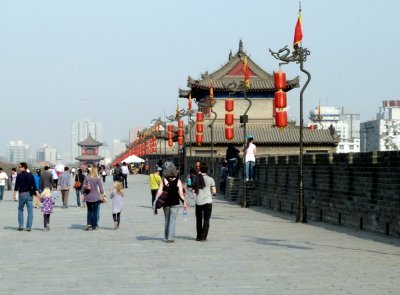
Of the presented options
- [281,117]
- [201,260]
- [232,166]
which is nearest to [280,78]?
[281,117]

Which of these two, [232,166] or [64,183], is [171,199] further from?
[232,166]

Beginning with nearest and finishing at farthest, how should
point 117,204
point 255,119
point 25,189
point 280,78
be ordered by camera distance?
point 25,189
point 117,204
point 280,78
point 255,119

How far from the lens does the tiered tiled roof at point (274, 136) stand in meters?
60.1

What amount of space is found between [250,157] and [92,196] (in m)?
10.6

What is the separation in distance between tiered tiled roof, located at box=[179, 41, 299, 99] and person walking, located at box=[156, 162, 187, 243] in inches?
1833

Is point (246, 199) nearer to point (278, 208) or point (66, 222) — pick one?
point (278, 208)

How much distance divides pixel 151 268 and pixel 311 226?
8458 mm

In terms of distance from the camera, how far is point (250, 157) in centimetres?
2672

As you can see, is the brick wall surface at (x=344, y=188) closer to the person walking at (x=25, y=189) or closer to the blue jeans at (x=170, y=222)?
the blue jeans at (x=170, y=222)

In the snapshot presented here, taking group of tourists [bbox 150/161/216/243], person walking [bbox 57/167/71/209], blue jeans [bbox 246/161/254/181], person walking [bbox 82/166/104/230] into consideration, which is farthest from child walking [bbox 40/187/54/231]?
blue jeans [bbox 246/161/254/181]

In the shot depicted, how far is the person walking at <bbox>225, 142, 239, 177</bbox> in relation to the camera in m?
31.8

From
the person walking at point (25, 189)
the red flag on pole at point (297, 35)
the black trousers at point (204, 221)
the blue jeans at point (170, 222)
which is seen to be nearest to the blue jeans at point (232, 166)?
the red flag on pole at point (297, 35)

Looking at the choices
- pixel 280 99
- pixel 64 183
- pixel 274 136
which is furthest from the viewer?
pixel 274 136

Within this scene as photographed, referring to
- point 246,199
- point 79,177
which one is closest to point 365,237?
point 246,199
